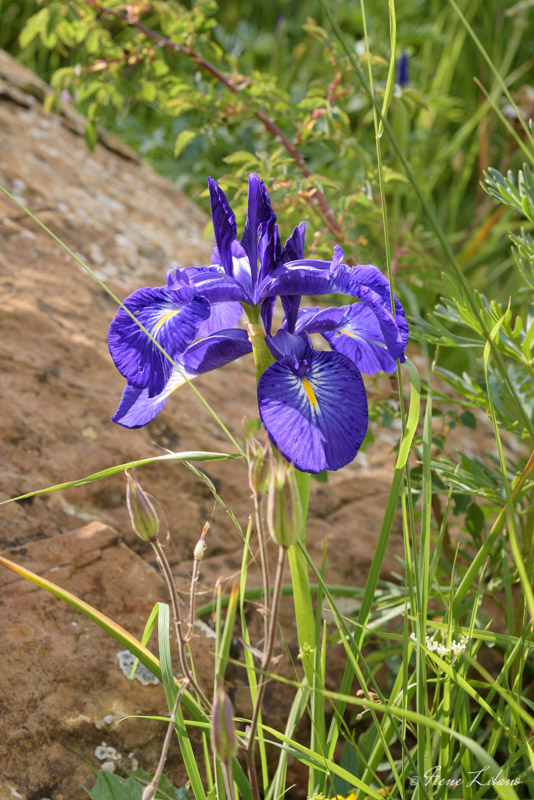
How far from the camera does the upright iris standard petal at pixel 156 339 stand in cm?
78

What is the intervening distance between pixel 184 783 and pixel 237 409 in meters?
0.85

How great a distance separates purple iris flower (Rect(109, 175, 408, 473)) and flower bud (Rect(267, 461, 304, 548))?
0.13 m

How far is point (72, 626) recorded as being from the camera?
3.38 ft

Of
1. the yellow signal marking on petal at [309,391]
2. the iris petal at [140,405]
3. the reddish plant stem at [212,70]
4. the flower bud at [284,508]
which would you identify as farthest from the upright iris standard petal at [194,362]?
the reddish plant stem at [212,70]

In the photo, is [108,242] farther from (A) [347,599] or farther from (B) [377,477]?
(A) [347,599]

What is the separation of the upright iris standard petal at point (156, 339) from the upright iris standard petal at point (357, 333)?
0.15 meters

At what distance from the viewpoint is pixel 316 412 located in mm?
754

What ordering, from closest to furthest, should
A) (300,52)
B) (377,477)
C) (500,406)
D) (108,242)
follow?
(500,406) → (377,477) → (108,242) → (300,52)

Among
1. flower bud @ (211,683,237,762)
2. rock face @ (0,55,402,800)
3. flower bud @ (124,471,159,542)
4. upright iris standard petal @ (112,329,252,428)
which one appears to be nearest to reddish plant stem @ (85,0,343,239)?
rock face @ (0,55,402,800)

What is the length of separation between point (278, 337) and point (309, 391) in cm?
9

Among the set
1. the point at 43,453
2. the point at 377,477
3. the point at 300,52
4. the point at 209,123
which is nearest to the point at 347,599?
the point at 377,477

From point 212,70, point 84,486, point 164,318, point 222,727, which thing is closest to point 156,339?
point 164,318

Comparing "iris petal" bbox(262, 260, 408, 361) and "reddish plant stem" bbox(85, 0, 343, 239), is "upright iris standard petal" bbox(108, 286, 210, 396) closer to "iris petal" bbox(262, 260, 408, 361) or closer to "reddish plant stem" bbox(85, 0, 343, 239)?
"iris petal" bbox(262, 260, 408, 361)

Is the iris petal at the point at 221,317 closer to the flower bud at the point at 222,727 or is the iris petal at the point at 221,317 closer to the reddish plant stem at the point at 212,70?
the flower bud at the point at 222,727
